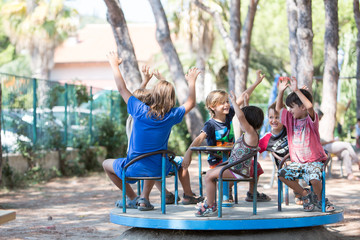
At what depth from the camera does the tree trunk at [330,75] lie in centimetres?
1398

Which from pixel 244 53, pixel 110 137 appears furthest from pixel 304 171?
pixel 110 137

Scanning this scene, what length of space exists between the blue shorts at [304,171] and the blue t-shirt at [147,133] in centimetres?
121

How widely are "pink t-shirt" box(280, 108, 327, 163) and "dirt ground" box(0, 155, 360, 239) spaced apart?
2.39 feet

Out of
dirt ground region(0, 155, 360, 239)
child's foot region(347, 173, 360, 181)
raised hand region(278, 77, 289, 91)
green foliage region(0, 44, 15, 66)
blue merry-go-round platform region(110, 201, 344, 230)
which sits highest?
green foliage region(0, 44, 15, 66)

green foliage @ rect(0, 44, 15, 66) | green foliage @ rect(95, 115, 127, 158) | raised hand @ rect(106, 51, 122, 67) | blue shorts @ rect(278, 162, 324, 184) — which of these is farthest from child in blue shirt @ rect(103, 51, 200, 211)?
green foliage @ rect(0, 44, 15, 66)

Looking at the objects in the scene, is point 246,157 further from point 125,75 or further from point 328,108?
point 328,108

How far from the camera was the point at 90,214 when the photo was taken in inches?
357

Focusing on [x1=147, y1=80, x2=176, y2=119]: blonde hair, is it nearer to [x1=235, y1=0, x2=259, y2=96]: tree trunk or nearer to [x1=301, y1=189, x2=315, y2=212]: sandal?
[x1=301, y1=189, x2=315, y2=212]: sandal

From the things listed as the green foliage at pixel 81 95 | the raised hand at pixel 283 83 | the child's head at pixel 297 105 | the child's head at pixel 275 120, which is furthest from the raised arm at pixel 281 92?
the green foliage at pixel 81 95

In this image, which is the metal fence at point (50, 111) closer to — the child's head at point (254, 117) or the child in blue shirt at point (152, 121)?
the child in blue shirt at point (152, 121)

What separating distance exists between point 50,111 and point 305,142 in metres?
9.96

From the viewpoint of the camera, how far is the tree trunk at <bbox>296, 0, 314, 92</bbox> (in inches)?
457

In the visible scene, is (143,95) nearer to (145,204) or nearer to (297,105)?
(145,204)

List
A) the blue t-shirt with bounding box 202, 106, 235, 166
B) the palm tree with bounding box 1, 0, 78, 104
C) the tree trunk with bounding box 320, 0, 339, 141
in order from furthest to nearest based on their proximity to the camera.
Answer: the palm tree with bounding box 1, 0, 78, 104 < the tree trunk with bounding box 320, 0, 339, 141 < the blue t-shirt with bounding box 202, 106, 235, 166
